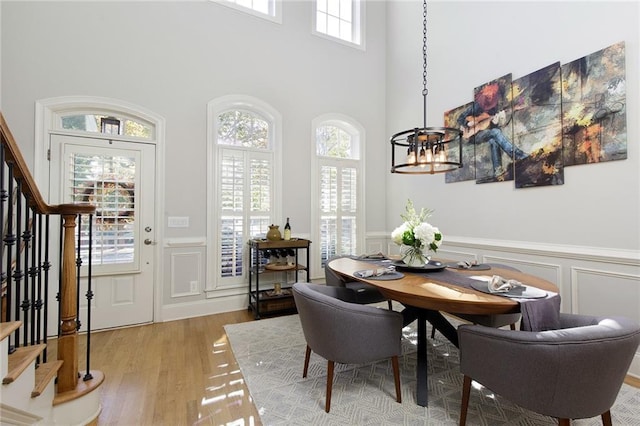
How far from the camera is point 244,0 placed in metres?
4.16

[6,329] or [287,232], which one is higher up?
[287,232]

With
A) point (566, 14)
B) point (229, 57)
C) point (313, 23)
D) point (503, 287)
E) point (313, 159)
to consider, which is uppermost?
point (313, 23)

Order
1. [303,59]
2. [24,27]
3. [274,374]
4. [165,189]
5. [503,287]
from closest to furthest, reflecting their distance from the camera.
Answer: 1. [503,287]
2. [274,374]
3. [24,27]
4. [165,189]
5. [303,59]

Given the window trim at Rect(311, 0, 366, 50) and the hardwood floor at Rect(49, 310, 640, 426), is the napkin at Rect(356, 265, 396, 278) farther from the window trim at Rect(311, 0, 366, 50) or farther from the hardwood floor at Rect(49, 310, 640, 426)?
the window trim at Rect(311, 0, 366, 50)

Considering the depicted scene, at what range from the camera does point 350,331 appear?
1885mm

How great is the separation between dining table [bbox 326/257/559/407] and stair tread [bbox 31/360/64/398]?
187cm

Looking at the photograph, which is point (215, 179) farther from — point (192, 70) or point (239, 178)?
point (192, 70)

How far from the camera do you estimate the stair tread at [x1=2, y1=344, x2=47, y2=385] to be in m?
1.25

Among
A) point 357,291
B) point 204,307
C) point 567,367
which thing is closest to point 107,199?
point 204,307

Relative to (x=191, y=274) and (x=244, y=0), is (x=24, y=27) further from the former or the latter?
(x=191, y=274)

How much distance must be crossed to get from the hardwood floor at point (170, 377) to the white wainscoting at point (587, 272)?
2.80 meters

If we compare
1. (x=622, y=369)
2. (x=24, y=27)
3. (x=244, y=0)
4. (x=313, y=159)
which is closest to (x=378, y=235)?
(x=313, y=159)

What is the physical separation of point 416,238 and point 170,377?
2.22m

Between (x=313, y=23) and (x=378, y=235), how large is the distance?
135 inches
